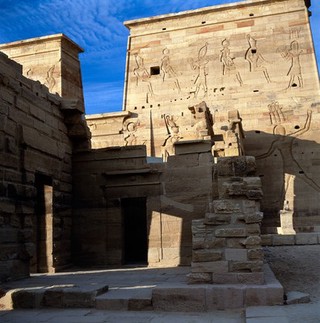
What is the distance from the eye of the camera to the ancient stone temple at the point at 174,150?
7.90 metres

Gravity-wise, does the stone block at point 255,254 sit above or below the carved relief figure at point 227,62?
below

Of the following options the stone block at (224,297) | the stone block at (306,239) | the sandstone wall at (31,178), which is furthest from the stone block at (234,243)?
the stone block at (306,239)

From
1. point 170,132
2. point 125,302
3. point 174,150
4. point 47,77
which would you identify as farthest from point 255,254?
point 47,77

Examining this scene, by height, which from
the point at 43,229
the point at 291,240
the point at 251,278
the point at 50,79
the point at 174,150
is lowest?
the point at 251,278

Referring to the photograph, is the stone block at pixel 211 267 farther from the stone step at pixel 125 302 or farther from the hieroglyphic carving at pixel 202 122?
the hieroglyphic carving at pixel 202 122

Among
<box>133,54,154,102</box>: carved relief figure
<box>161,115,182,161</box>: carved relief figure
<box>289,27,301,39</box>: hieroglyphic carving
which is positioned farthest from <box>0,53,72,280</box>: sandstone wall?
<box>289,27,301,39</box>: hieroglyphic carving

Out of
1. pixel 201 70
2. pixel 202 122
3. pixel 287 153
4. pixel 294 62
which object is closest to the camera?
pixel 202 122

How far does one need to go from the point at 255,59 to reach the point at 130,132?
19.1 feet

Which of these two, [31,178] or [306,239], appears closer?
[31,178]

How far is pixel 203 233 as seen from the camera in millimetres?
6590

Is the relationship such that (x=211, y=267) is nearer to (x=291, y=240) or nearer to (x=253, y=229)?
(x=253, y=229)

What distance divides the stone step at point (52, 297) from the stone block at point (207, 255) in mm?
1454

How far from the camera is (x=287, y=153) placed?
1697 cm

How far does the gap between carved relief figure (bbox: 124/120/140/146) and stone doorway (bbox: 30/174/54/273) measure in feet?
26.3
